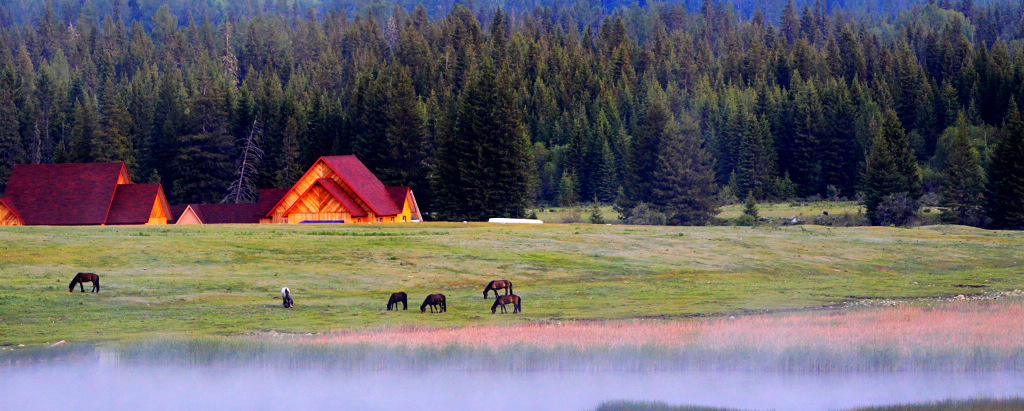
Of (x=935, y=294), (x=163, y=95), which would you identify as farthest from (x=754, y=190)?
(x=935, y=294)

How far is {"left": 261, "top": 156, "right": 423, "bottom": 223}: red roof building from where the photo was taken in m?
71.1

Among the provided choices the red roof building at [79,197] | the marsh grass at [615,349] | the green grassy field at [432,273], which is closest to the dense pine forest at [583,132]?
the red roof building at [79,197]

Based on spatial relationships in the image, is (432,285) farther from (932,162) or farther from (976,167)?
(932,162)

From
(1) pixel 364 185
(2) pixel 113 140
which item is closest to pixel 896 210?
(1) pixel 364 185

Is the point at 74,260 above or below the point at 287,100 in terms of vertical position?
below

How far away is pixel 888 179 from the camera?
310ft

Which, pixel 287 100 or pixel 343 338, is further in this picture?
pixel 287 100

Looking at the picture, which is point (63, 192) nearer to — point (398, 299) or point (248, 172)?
point (248, 172)

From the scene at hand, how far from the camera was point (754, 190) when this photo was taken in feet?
424

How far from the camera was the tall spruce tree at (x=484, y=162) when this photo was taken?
90188 millimetres

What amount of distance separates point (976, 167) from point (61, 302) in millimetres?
84190

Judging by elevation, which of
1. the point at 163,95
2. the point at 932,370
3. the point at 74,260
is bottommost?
the point at 932,370

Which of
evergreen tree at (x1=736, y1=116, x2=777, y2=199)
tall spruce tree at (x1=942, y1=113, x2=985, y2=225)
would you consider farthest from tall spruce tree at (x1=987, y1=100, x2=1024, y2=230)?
evergreen tree at (x1=736, y1=116, x2=777, y2=199)

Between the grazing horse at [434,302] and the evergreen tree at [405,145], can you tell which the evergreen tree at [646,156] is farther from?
the grazing horse at [434,302]
